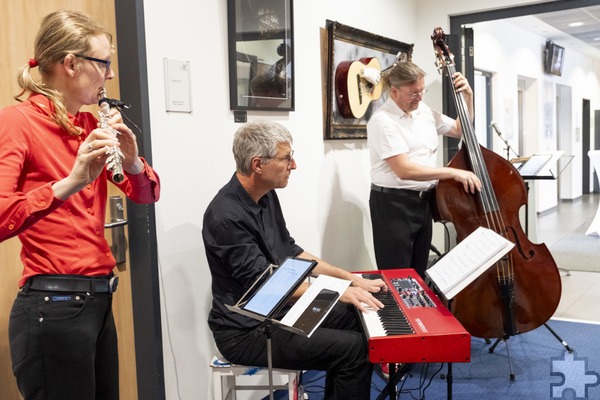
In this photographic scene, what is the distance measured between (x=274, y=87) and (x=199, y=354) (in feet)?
4.00

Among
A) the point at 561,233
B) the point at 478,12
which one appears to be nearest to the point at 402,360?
the point at 478,12

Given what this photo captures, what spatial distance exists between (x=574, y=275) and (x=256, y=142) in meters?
3.59

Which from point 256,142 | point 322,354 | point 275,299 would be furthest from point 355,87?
point 275,299

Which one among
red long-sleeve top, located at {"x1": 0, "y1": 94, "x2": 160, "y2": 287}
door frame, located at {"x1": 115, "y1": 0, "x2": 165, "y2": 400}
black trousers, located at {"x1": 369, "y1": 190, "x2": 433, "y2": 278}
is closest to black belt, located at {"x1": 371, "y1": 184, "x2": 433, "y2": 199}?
black trousers, located at {"x1": 369, "y1": 190, "x2": 433, "y2": 278}

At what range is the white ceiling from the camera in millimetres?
4660

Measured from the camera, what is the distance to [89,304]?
1440 mm

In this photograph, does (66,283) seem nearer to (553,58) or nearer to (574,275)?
(574,275)

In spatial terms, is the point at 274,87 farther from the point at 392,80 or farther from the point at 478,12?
the point at 478,12

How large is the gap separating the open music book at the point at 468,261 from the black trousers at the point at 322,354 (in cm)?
33

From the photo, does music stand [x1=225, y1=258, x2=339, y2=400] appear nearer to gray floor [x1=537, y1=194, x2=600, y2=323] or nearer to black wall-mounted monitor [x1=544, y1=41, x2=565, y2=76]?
gray floor [x1=537, y1=194, x2=600, y2=323]

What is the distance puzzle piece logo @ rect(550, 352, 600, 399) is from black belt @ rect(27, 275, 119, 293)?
2.16 m

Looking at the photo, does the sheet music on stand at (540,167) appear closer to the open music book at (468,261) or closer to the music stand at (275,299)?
the open music book at (468,261)

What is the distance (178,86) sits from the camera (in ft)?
7.29

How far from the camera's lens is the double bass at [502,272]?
258 cm
